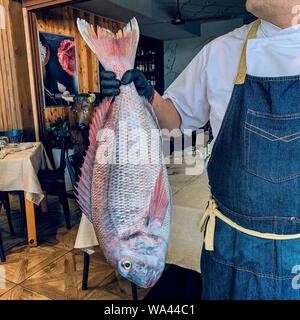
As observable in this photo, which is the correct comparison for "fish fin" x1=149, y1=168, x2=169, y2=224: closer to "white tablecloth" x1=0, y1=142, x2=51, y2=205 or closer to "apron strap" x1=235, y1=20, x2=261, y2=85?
"apron strap" x1=235, y1=20, x2=261, y2=85

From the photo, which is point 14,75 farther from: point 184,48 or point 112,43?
point 184,48

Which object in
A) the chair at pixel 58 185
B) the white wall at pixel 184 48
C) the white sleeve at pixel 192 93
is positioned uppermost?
the white wall at pixel 184 48

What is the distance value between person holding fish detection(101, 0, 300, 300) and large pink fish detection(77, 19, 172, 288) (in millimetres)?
65

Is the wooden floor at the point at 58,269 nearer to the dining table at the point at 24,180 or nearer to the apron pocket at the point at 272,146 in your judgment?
the dining table at the point at 24,180

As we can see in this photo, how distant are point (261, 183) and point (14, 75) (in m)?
4.16

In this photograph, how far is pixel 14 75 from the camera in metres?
4.27

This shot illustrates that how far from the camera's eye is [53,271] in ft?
8.52

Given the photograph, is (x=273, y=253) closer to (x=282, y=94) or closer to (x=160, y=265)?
(x=160, y=265)

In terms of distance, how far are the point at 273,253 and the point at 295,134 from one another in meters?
0.33

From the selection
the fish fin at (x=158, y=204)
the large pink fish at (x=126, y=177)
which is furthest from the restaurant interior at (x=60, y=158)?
the fish fin at (x=158, y=204)

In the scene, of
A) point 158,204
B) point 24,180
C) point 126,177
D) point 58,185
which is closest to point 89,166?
point 126,177

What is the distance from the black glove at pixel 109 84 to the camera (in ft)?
2.88

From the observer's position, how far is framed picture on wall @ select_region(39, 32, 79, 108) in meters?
4.71

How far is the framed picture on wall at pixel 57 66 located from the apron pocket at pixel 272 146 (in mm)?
4377
